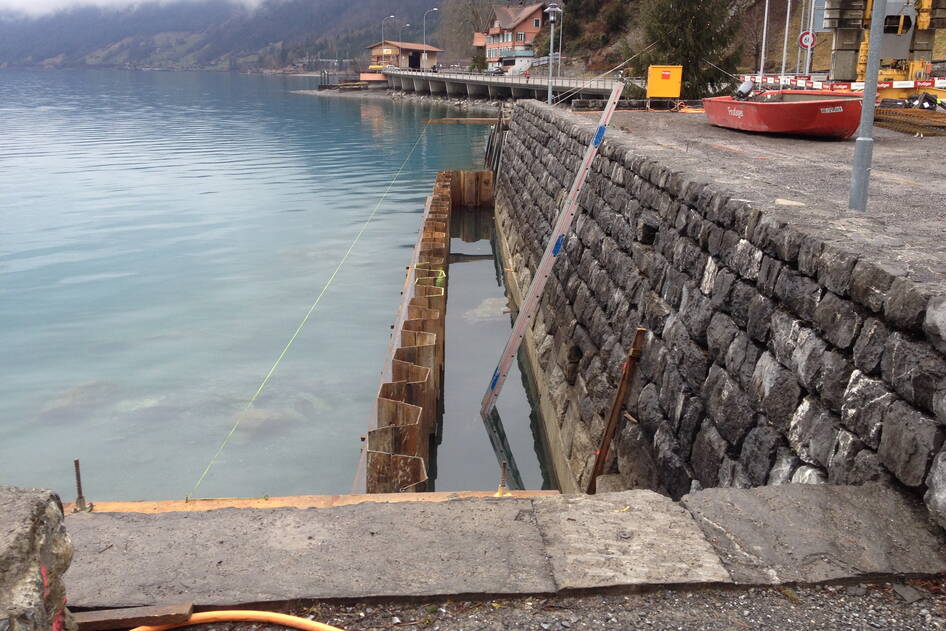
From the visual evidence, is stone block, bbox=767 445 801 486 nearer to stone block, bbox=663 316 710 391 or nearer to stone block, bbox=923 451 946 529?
stone block, bbox=923 451 946 529

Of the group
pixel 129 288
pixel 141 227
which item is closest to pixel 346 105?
pixel 141 227

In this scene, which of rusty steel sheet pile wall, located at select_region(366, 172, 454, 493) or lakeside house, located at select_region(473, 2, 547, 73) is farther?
lakeside house, located at select_region(473, 2, 547, 73)

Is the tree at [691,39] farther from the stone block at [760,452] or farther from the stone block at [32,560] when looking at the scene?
the stone block at [32,560]

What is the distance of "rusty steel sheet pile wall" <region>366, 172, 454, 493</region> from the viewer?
286 inches

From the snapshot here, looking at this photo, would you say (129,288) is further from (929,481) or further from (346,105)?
(346,105)

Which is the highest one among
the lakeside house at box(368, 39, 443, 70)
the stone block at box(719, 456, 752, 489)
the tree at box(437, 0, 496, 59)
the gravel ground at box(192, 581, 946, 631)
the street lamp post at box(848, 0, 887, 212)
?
the tree at box(437, 0, 496, 59)

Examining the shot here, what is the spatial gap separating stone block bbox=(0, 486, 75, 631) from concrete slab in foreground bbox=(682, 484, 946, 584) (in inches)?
103

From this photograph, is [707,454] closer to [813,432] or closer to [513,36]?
[813,432]

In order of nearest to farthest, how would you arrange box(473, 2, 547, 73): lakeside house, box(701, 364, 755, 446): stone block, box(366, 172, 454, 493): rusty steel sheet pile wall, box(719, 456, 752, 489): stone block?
box(719, 456, 752, 489): stone block
box(701, 364, 755, 446): stone block
box(366, 172, 454, 493): rusty steel sheet pile wall
box(473, 2, 547, 73): lakeside house

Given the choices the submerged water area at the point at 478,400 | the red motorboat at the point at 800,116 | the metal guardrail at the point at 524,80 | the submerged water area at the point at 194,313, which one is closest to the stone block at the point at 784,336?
the submerged water area at the point at 478,400

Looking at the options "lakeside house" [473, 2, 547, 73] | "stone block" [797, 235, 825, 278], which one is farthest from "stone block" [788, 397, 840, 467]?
"lakeside house" [473, 2, 547, 73]

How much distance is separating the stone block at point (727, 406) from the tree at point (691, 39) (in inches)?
876

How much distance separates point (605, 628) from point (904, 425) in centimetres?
174

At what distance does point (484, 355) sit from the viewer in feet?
46.3
